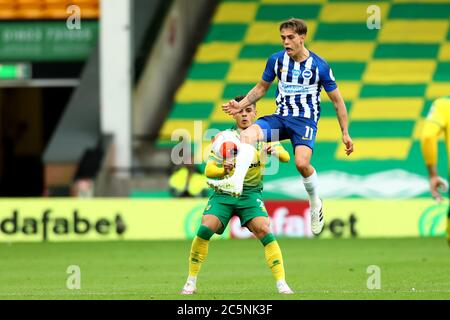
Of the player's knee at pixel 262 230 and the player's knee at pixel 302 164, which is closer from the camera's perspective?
the player's knee at pixel 262 230

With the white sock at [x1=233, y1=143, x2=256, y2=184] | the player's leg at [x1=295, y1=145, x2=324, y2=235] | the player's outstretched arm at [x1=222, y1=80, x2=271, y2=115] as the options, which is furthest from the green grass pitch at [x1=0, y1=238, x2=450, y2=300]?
the player's outstretched arm at [x1=222, y1=80, x2=271, y2=115]

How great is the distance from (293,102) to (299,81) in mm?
227

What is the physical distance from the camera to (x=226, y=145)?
12.1 m

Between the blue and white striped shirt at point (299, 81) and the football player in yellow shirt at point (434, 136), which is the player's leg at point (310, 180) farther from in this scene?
the football player in yellow shirt at point (434, 136)

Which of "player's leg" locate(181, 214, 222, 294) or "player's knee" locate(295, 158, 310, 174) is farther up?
"player's knee" locate(295, 158, 310, 174)

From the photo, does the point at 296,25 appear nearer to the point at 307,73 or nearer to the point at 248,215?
the point at 307,73

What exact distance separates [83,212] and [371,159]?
716cm

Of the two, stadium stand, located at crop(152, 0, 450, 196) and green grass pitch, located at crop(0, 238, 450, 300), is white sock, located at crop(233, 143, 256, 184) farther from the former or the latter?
stadium stand, located at crop(152, 0, 450, 196)

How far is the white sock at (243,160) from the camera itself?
39.2 ft

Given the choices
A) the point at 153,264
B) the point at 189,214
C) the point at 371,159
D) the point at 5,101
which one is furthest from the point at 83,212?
the point at 5,101

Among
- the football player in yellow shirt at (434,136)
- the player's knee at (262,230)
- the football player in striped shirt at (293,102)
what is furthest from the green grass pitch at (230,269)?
the football player in yellow shirt at (434,136)

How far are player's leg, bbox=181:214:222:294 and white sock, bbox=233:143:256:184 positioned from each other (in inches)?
23.7

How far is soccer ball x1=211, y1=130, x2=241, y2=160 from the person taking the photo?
1204 centimetres
